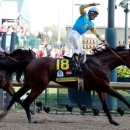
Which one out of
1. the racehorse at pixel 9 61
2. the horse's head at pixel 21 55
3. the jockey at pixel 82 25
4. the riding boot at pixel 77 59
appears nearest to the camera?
the riding boot at pixel 77 59

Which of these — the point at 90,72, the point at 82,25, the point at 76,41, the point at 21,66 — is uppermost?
the point at 82,25

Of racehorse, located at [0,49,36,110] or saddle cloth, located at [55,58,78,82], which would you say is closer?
saddle cloth, located at [55,58,78,82]

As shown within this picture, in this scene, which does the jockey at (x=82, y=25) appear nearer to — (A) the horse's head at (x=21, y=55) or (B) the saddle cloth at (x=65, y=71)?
(B) the saddle cloth at (x=65, y=71)

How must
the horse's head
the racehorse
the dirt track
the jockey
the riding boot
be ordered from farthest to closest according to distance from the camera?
the horse's head → the racehorse → the jockey → the riding boot → the dirt track

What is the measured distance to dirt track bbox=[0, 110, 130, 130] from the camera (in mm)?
8906

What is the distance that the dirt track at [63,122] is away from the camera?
891 centimetres

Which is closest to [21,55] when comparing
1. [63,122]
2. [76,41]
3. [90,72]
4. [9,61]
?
[9,61]

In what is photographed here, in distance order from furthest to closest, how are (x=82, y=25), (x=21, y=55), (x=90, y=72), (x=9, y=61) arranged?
(x=21, y=55)
(x=9, y=61)
(x=82, y=25)
(x=90, y=72)

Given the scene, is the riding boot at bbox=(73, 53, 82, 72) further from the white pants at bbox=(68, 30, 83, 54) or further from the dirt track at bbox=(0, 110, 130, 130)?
the dirt track at bbox=(0, 110, 130, 130)

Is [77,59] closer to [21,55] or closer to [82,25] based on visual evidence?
[82,25]

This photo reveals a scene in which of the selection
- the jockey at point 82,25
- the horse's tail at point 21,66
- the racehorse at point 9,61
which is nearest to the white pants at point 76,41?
the jockey at point 82,25

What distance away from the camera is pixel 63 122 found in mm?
9945

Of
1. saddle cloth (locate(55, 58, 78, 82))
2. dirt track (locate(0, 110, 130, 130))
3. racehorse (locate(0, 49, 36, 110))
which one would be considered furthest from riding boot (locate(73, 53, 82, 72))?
racehorse (locate(0, 49, 36, 110))

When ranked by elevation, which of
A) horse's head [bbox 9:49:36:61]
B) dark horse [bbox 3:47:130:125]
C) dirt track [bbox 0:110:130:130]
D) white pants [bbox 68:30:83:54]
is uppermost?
white pants [bbox 68:30:83:54]
